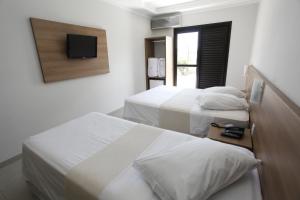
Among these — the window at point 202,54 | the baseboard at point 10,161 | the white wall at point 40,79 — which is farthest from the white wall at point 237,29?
the baseboard at point 10,161

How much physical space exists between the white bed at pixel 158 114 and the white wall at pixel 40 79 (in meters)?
1.01

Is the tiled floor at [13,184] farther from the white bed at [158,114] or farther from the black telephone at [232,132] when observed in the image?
the black telephone at [232,132]

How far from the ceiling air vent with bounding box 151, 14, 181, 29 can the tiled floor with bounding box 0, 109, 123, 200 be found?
4.09 metres

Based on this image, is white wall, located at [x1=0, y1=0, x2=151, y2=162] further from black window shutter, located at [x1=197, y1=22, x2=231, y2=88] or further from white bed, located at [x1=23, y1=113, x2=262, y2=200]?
black window shutter, located at [x1=197, y1=22, x2=231, y2=88]

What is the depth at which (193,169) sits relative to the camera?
0.84 m

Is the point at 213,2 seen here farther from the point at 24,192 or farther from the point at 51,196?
the point at 24,192

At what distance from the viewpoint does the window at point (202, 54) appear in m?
3.73

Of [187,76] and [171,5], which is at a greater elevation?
[171,5]

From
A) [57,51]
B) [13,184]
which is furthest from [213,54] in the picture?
[13,184]

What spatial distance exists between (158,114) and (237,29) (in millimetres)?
2813

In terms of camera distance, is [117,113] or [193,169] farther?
[117,113]

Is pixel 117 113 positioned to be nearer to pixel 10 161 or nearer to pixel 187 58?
pixel 10 161

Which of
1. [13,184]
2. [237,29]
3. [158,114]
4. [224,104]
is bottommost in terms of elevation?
[13,184]

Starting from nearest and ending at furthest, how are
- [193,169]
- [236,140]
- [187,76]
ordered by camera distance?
[193,169] < [236,140] < [187,76]
